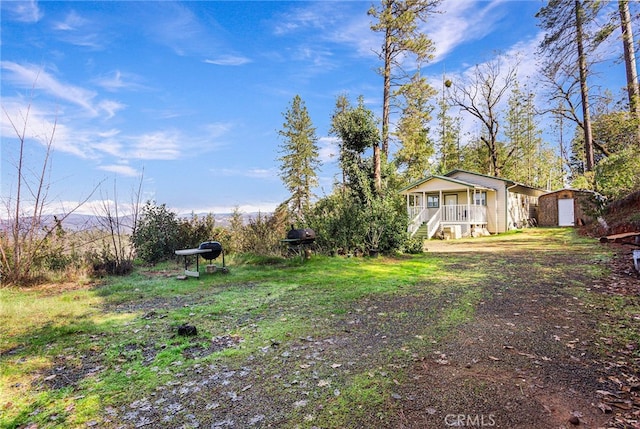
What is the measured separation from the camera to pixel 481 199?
21109 mm

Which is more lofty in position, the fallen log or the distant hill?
the distant hill

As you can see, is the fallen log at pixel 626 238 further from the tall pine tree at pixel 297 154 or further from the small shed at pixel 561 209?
the tall pine tree at pixel 297 154

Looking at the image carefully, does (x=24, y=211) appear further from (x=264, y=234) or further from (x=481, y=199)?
(x=481, y=199)

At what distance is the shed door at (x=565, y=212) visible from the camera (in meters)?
22.3

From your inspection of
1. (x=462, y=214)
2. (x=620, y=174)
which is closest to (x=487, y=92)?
(x=462, y=214)

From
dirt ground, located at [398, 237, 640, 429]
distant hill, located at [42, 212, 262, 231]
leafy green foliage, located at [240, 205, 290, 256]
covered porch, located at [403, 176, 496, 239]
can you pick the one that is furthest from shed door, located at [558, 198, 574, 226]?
distant hill, located at [42, 212, 262, 231]

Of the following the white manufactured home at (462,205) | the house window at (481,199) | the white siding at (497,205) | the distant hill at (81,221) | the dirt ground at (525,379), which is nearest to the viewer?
the dirt ground at (525,379)

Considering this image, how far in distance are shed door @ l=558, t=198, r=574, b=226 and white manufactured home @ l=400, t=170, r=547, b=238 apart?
3323 mm

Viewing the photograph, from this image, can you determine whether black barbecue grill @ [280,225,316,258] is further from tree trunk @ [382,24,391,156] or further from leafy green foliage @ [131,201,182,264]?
tree trunk @ [382,24,391,156]

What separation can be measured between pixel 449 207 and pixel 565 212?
378 inches

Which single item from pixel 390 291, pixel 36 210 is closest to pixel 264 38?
pixel 36 210

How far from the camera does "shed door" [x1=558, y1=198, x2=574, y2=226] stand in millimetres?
22312

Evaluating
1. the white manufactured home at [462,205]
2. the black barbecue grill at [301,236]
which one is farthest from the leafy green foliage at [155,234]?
the white manufactured home at [462,205]

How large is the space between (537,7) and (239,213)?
745 inches
